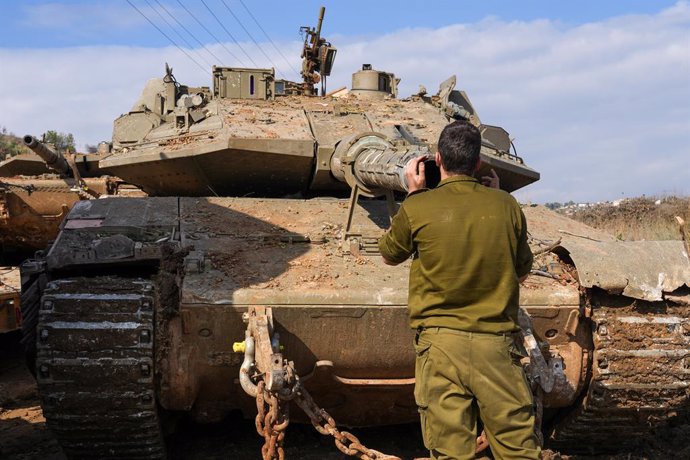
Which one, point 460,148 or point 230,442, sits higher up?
point 460,148

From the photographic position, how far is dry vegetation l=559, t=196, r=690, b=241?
17.0 meters

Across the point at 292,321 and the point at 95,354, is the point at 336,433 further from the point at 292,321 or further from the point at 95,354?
the point at 95,354

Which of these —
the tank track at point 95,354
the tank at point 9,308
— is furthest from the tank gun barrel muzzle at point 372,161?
the tank at point 9,308

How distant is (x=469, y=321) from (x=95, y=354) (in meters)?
2.41

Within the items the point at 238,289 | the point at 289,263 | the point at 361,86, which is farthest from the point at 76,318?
the point at 361,86

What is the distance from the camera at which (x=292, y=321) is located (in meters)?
4.82

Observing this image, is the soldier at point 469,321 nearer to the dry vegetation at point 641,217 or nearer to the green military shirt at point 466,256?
the green military shirt at point 466,256

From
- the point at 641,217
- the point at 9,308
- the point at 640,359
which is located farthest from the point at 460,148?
the point at 641,217

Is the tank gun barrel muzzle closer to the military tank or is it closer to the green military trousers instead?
the military tank

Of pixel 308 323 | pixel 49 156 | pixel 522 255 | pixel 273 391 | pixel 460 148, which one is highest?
pixel 49 156

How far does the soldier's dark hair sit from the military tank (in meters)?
0.94

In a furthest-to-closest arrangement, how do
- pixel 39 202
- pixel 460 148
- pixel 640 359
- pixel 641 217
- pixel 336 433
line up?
pixel 641 217, pixel 39 202, pixel 640 359, pixel 336 433, pixel 460 148

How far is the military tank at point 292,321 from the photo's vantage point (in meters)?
4.62

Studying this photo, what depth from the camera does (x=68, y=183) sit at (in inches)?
446
